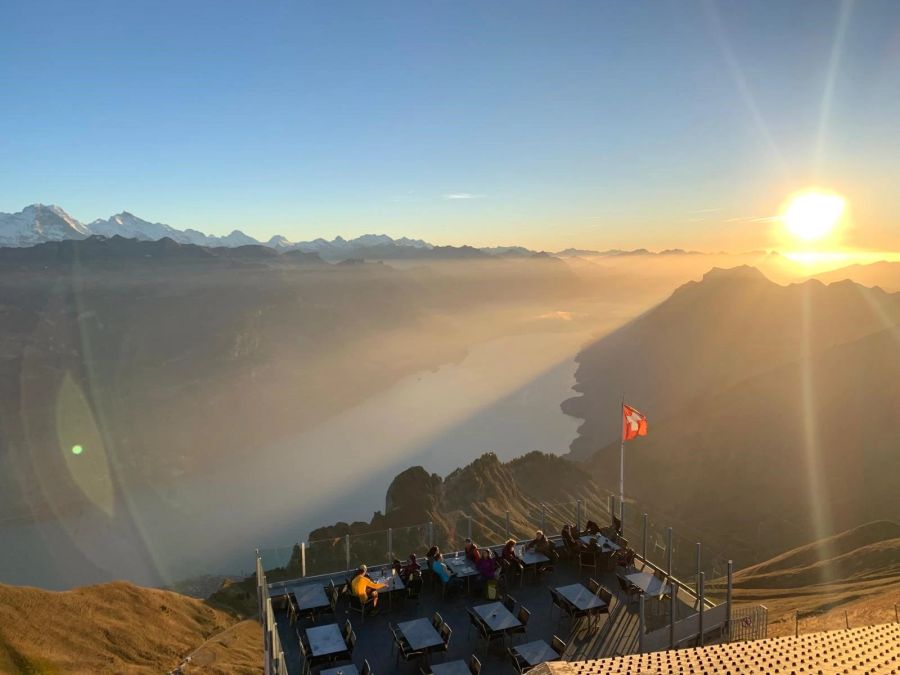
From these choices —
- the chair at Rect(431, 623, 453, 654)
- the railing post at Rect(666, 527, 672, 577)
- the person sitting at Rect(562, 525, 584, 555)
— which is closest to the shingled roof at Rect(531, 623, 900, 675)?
the chair at Rect(431, 623, 453, 654)

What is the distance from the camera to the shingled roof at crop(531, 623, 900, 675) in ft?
26.8

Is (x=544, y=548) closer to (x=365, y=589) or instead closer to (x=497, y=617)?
(x=497, y=617)

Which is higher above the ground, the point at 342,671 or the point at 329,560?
the point at 342,671

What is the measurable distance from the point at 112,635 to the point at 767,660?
96.6 feet

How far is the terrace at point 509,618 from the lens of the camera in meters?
14.3

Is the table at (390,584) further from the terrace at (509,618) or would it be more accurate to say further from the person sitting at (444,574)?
the person sitting at (444,574)

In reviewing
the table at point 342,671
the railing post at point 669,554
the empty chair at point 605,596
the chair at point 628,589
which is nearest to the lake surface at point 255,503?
the chair at point 628,589

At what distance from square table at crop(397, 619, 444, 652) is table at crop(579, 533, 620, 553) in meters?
6.35

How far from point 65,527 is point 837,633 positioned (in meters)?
138

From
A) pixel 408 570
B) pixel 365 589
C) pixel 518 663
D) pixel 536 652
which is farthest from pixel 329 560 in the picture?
pixel 536 652

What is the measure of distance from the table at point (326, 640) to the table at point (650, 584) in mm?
7510

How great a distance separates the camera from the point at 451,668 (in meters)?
13.1

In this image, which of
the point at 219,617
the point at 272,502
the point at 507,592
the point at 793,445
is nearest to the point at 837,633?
the point at 507,592

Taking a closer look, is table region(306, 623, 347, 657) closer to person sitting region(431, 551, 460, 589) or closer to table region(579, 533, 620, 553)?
person sitting region(431, 551, 460, 589)
